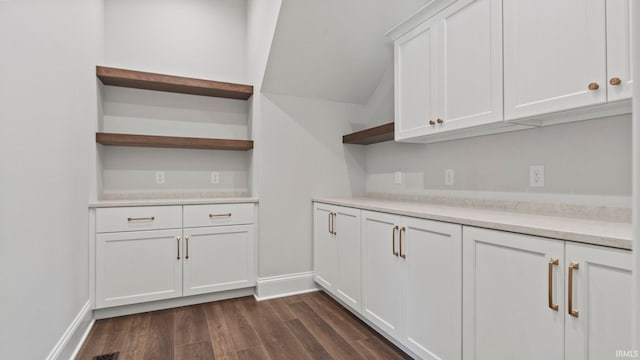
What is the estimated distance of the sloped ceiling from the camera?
2387 mm

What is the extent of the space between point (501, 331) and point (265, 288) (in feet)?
6.64

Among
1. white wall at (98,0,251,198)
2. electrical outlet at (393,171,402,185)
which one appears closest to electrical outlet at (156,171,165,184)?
white wall at (98,0,251,198)

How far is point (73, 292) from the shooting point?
1964mm

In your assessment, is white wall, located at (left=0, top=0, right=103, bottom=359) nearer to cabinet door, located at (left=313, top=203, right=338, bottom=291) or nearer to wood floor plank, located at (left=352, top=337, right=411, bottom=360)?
wood floor plank, located at (left=352, top=337, right=411, bottom=360)

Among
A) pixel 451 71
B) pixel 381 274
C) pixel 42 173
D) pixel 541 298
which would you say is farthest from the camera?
pixel 381 274

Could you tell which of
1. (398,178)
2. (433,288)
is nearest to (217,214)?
(398,178)

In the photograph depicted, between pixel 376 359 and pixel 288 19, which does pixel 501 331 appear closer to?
pixel 376 359

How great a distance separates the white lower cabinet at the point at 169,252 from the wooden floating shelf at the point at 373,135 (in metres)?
1.17

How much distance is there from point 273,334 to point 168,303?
41.7 inches

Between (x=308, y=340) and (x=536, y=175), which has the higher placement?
(x=536, y=175)

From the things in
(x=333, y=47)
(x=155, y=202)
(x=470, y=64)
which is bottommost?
(x=155, y=202)

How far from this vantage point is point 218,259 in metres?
2.74

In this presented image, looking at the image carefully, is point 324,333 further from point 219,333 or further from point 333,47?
point 333,47

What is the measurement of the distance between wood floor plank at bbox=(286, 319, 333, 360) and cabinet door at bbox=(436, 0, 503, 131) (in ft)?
5.21
